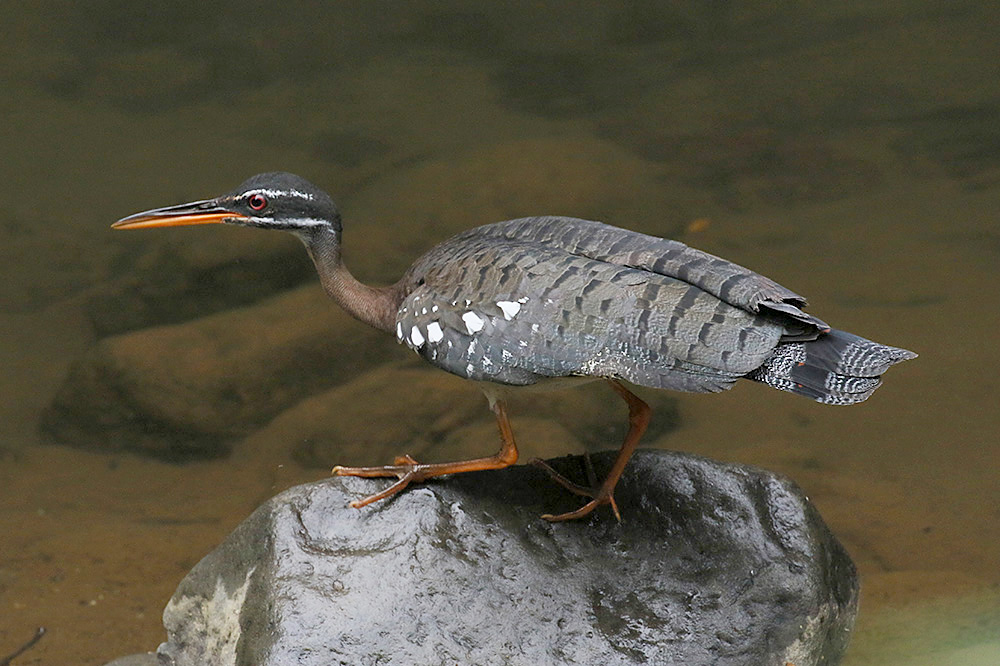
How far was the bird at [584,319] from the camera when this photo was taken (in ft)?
10.0

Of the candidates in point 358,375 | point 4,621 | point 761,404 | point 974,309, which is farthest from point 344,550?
point 974,309

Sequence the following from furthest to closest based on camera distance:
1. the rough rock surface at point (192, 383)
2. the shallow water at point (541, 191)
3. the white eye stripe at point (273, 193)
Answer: the rough rock surface at point (192, 383)
the shallow water at point (541, 191)
the white eye stripe at point (273, 193)

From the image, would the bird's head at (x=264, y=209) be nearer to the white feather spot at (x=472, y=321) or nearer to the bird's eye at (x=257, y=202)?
the bird's eye at (x=257, y=202)

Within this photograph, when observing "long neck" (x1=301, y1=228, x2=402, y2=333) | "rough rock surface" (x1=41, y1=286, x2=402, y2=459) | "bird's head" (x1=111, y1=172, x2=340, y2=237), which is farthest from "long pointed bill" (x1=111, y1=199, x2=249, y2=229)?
"rough rock surface" (x1=41, y1=286, x2=402, y2=459)

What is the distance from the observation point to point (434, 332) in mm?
3604

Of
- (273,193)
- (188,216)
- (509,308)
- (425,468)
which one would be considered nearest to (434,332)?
(509,308)

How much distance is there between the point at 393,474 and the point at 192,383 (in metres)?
3.02

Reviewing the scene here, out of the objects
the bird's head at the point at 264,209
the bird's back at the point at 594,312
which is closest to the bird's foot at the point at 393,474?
the bird's back at the point at 594,312

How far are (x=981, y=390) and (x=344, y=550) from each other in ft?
14.1

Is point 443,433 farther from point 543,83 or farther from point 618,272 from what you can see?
point 543,83

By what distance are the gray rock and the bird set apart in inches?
4.9

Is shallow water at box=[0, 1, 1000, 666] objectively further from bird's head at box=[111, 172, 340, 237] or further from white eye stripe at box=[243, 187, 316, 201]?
white eye stripe at box=[243, 187, 316, 201]

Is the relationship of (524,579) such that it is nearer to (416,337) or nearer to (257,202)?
(416,337)

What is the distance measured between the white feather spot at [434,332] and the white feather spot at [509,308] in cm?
26
